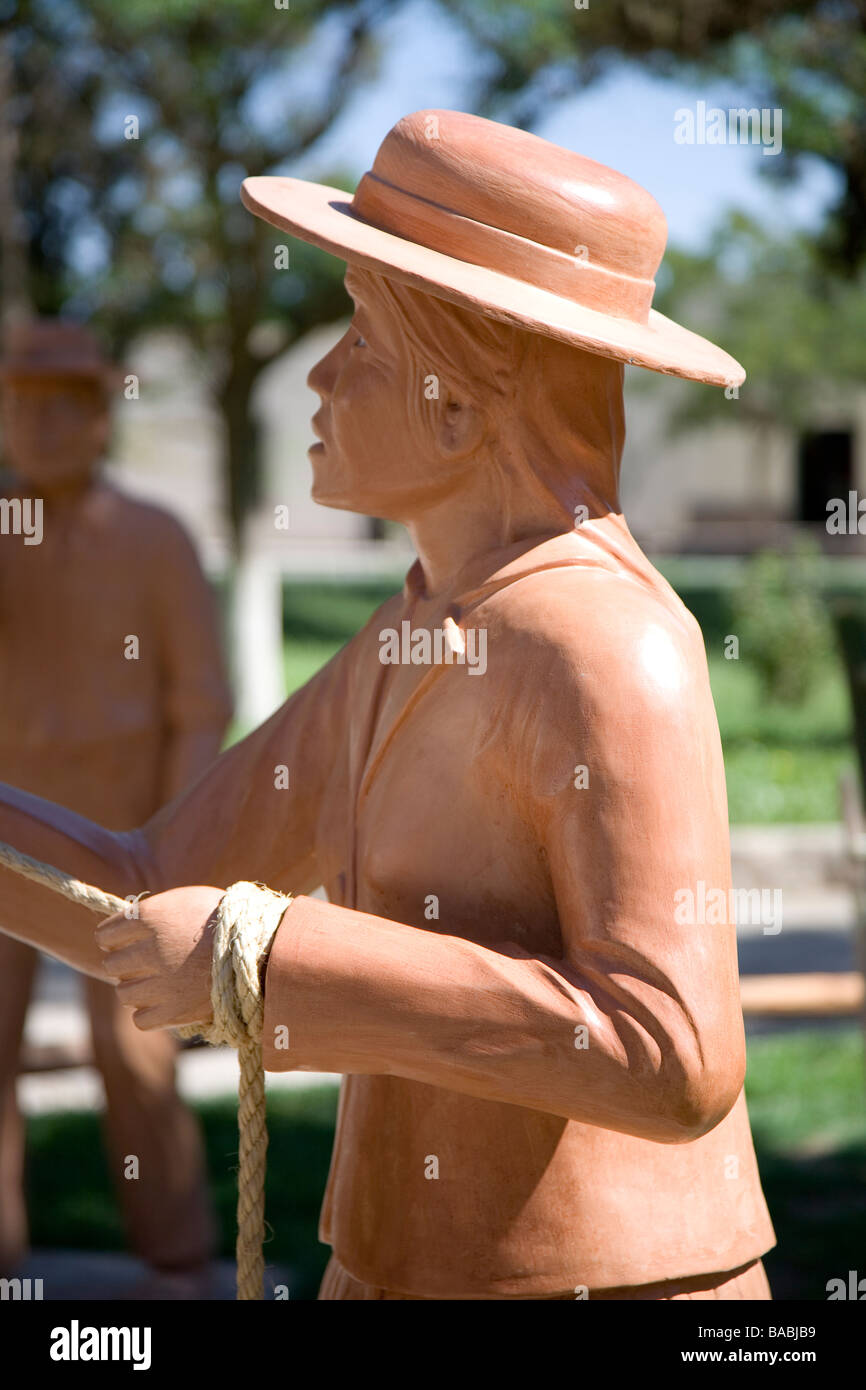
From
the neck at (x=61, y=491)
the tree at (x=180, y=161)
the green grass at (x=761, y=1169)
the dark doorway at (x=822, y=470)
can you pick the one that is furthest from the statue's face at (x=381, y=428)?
the dark doorway at (x=822, y=470)

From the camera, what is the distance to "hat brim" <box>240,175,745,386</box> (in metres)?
1.60

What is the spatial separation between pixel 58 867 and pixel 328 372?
669 millimetres

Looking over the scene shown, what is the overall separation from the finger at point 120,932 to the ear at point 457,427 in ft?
1.98

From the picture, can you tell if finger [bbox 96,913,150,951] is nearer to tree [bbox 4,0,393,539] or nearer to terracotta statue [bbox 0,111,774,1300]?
terracotta statue [bbox 0,111,774,1300]

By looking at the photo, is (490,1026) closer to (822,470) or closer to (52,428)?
(52,428)

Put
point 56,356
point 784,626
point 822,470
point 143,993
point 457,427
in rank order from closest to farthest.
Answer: point 143,993 → point 457,427 → point 56,356 → point 784,626 → point 822,470

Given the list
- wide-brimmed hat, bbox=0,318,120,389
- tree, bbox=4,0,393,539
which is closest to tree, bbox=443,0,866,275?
tree, bbox=4,0,393,539

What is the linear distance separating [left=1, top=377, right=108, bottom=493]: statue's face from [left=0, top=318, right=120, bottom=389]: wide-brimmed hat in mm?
25

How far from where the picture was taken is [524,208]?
166 centimetres

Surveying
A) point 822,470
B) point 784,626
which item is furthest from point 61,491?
point 822,470

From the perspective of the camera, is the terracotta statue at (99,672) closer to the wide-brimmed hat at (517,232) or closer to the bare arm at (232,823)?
the bare arm at (232,823)

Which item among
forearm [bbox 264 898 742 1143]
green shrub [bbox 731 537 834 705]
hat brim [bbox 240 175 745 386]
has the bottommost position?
forearm [bbox 264 898 742 1143]

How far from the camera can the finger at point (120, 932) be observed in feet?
5.31

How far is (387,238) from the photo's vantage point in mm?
1685
